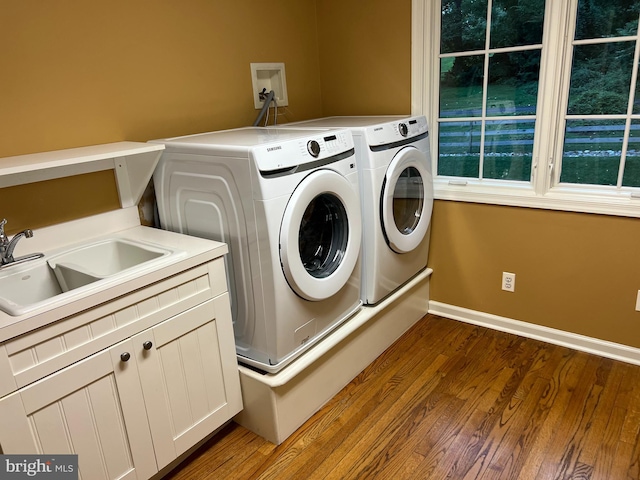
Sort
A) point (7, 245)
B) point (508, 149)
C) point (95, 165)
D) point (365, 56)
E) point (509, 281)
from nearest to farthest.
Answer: point (7, 245) < point (95, 165) < point (508, 149) < point (509, 281) < point (365, 56)

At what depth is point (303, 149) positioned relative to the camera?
1.80 metres

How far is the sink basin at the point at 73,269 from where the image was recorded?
1623 millimetres

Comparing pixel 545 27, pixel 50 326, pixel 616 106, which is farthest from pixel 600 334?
pixel 50 326

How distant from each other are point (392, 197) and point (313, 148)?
2.00ft

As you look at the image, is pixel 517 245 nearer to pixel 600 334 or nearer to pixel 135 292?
pixel 600 334

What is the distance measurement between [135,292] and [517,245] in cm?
192

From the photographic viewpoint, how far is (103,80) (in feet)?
6.40

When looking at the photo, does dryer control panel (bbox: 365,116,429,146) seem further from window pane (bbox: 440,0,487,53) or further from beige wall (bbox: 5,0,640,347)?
window pane (bbox: 440,0,487,53)

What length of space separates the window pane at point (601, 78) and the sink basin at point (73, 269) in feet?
6.42

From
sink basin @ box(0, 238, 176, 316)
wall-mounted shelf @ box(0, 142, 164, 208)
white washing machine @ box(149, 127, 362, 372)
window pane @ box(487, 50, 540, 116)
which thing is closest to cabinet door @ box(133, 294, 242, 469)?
white washing machine @ box(149, 127, 362, 372)

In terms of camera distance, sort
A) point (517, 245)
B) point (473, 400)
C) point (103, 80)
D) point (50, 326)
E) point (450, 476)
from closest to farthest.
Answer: point (50, 326)
point (450, 476)
point (103, 80)
point (473, 400)
point (517, 245)

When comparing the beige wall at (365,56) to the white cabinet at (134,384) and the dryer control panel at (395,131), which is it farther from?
the white cabinet at (134,384)

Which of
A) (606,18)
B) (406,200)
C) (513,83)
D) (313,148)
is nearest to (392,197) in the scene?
(406,200)

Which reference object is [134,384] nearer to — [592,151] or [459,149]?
[459,149]
